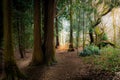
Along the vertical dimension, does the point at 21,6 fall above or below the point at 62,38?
above

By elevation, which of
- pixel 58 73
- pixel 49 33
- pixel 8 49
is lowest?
pixel 58 73

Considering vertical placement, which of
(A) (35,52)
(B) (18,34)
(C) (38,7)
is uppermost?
(C) (38,7)

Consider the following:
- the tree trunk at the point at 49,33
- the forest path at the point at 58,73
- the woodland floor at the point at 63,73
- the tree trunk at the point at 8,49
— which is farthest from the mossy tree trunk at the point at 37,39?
the tree trunk at the point at 8,49

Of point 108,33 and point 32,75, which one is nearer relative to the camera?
point 32,75

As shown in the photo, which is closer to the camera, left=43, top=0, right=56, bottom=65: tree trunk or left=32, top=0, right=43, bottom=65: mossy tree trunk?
left=32, top=0, right=43, bottom=65: mossy tree trunk

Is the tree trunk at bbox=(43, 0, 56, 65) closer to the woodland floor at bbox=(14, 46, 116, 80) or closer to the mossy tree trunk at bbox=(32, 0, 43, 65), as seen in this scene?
the mossy tree trunk at bbox=(32, 0, 43, 65)

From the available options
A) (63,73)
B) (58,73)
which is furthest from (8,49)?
(63,73)

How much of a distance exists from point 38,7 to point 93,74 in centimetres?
581

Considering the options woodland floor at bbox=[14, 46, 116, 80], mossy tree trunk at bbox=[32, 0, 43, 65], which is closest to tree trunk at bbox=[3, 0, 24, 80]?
woodland floor at bbox=[14, 46, 116, 80]

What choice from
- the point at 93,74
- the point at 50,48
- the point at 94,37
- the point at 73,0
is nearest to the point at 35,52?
the point at 50,48

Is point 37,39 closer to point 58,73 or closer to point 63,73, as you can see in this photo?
point 58,73

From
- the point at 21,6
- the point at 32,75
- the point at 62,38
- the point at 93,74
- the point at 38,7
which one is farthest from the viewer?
the point at 62,38

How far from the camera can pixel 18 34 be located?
52.3 feet

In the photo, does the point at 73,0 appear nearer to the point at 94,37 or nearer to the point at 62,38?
the point at 94,37
